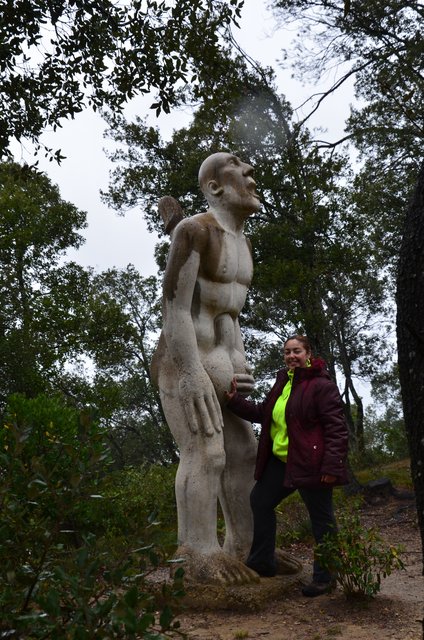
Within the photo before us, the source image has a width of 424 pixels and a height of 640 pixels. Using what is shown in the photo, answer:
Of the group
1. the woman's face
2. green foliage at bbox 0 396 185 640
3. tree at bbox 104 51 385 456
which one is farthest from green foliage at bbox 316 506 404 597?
tree at bbox 104 51 385 456

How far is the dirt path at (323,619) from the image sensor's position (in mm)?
3709

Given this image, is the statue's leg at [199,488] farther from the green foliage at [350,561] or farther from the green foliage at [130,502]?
the green foliage at [130,502]

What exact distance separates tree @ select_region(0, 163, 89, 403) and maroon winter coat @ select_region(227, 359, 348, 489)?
10829 millimetres

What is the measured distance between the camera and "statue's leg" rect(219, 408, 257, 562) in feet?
15.9

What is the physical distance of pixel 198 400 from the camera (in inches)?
179

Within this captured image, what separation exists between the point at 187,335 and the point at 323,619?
6.08ft

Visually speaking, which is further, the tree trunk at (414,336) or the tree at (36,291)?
the tree at (36,291)

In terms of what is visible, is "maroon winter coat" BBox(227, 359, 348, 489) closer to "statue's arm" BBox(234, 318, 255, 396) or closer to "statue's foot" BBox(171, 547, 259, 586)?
"statue's arm" BBox(234, 318, 255, 396)

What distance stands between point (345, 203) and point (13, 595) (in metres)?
10.7

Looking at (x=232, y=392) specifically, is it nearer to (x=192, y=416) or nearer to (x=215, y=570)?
(x=192, y=416)

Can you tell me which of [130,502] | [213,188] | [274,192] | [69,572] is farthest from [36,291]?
[69,572]

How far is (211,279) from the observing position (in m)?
4.82

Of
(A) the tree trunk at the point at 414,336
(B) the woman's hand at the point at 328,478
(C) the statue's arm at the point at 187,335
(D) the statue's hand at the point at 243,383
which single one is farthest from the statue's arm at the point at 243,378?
(A) the tree trunk at the point at 414,336

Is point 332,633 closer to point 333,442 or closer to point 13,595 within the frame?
point 333,442
